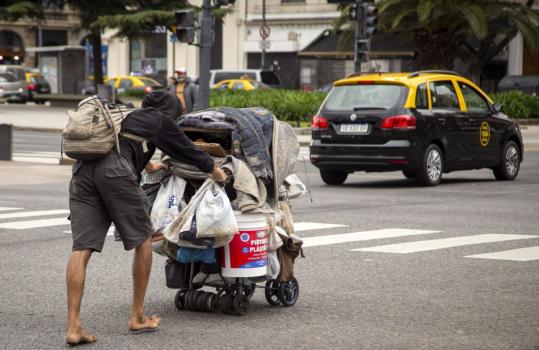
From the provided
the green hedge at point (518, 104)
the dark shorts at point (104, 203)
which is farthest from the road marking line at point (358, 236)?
the green hedge at point (518, 104)

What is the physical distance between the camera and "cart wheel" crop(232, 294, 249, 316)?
7980mm

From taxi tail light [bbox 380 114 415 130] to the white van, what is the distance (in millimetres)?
32064

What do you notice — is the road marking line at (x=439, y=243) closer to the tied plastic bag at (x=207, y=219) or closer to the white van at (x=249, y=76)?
the tied plastic bag at (x=207, y=219)

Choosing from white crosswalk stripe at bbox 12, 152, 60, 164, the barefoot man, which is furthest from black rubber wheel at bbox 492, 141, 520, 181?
the barefoot man

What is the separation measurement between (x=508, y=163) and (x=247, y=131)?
12209 millimetres

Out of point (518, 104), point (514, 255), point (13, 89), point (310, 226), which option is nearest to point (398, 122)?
point (310, 226)

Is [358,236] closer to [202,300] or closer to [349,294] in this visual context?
[349,294]

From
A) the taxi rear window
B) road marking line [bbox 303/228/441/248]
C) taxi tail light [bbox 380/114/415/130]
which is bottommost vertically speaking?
road marking line [bbox 303/228/441/248]

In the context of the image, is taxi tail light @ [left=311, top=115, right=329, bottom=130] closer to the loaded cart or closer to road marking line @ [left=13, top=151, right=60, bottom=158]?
road marking line @ [left=13, top=151, right=60, bottom=158]

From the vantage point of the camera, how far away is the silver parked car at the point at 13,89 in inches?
2203

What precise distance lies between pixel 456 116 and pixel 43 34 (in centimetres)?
6996

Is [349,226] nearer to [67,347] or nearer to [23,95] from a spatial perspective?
[67,347]

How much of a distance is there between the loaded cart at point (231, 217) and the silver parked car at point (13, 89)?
48.8 m

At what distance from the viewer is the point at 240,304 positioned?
317 inches
